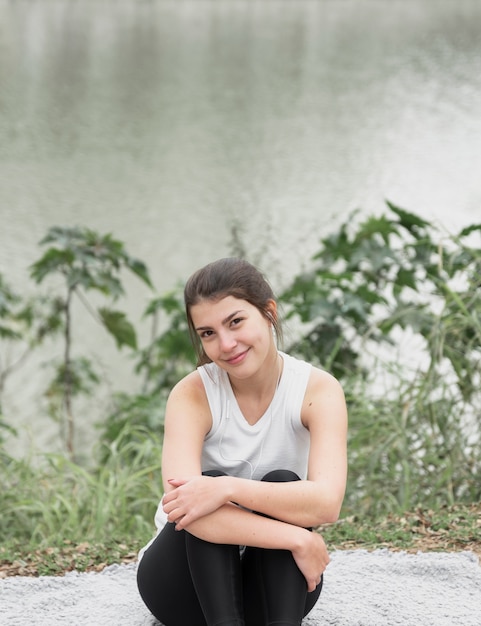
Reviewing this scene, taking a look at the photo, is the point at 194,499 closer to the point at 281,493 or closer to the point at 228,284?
the point at 281,493

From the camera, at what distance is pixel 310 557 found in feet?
5.03

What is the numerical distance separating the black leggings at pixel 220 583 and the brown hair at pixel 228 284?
33 centimetres

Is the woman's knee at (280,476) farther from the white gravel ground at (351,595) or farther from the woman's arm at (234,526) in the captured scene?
the white gravel ground at (351,595)

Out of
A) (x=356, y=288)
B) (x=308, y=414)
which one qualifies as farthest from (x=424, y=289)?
(x=308, y=414)

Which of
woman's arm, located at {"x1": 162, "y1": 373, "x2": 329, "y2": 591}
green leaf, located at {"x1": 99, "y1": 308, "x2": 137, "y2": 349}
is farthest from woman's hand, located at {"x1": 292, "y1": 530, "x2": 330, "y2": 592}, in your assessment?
green leaf, located at {"x1": 99, "y1": 308, "x2": 137, "y2": 349}

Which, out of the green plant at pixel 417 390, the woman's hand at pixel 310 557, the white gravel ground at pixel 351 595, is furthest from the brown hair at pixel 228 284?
the green plant at pixel 417 390

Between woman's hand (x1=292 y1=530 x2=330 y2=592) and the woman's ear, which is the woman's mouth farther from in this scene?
woman's hand (x1=292 y1=530 x2=330 y2=592)

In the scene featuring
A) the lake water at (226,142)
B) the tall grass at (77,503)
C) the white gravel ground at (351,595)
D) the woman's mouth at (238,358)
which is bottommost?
the white gravel ground at (351,595)

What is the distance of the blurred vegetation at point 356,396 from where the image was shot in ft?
9.05

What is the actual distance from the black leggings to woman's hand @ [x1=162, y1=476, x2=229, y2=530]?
2.8 inches

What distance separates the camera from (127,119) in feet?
26.2

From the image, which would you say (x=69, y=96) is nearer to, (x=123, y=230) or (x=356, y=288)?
(x=123, y=230)

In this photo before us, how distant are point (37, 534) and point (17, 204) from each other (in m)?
3.79

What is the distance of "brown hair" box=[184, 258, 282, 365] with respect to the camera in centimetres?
162
